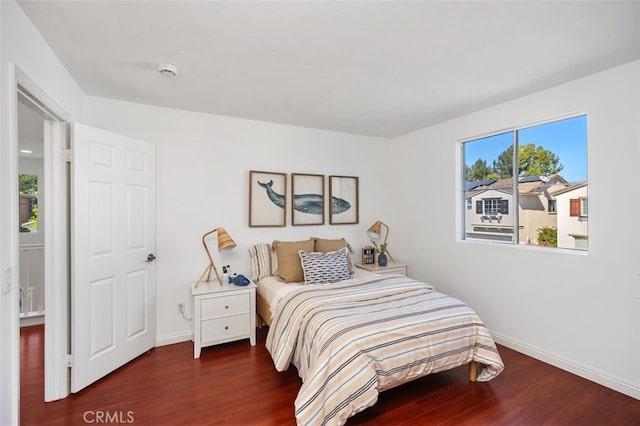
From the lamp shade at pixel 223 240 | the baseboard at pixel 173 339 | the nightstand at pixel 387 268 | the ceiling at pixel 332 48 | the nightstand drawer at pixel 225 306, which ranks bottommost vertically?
the baseboard at pixel 173 339

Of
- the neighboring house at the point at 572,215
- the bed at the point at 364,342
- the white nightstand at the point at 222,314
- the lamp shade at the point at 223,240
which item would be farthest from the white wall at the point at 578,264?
the lamp shade at the point at 223,240

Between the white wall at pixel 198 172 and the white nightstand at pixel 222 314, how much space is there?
1.31ft

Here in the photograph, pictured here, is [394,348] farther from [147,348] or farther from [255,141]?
[255,141]

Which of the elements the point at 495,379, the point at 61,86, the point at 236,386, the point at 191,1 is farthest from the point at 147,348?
the point at 495,379

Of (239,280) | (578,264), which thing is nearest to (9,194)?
(239,280)

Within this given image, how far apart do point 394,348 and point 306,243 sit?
1.83 meters

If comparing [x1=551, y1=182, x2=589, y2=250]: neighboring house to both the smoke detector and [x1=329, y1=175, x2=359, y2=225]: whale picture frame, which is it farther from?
the smoke detector

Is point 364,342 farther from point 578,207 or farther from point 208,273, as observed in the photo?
point 578,207

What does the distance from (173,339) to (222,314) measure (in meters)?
0.70

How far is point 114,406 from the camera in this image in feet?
6.98

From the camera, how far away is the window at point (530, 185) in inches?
104

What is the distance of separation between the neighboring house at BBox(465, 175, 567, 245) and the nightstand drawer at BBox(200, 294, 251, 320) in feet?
8.83

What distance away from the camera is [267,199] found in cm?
369

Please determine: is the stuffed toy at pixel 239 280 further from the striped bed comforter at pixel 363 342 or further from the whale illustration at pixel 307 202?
the whale illustration at pixel 307 202
